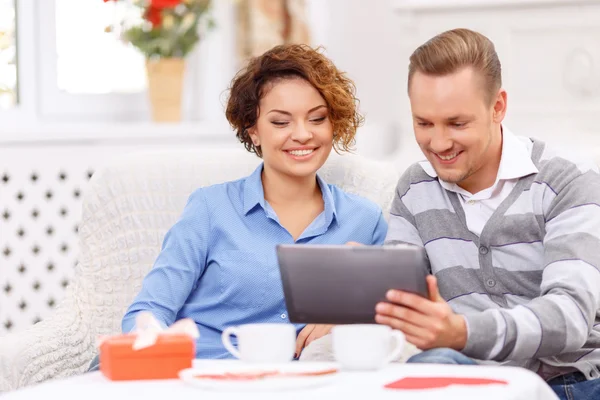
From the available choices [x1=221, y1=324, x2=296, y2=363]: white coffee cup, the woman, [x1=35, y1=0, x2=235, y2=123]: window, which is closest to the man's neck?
the woman

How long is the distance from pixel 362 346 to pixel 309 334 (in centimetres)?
54

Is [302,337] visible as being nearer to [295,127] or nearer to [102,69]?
[295,127]

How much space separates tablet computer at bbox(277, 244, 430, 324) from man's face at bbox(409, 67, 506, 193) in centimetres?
38

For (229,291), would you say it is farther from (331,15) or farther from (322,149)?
(331,15)

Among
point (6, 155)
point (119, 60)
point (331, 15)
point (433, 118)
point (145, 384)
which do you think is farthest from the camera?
point (331, 15)

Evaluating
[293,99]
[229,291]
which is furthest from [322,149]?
[229,291]

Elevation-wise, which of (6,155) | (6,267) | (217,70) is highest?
(217,70)

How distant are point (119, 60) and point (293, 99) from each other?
6.39ft

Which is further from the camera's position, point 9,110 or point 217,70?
point 217,70

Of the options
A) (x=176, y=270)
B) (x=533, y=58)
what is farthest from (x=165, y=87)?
(x=176, y=270)

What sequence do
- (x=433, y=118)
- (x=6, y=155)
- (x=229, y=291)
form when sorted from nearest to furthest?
(x=433, y=118) < (x=229, y=291) < (x=6, y=155)

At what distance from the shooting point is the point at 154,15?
3725 mm

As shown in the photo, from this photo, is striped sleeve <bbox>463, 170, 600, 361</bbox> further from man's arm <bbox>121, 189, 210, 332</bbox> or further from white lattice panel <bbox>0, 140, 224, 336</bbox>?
white lattice panel <bbox>0, 140, 224, 336</bbox>

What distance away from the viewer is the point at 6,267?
3.44 metres
